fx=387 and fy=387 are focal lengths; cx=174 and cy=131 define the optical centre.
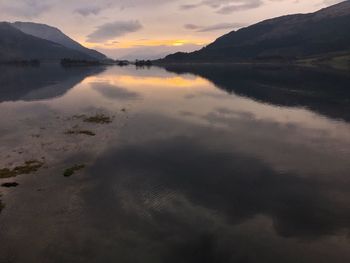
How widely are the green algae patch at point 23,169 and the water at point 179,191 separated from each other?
4.89 feet

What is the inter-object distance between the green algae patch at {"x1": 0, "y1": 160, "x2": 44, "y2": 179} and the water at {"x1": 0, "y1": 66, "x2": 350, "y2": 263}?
1.49 metres

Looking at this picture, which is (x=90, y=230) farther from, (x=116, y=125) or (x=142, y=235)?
(x=116, y=125)

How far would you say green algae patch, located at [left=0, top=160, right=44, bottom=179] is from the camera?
51719 mm

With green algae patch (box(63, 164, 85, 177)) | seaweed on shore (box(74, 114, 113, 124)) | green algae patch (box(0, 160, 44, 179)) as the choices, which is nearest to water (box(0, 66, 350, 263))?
green algae patch (box(63, 164, 85, 177))

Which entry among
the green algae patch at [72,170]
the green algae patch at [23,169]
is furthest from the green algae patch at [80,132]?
the green algae patch at [72,170]

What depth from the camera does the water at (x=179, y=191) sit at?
3366 centimetres

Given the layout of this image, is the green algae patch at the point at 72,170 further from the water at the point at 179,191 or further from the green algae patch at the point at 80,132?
the green algae patch at the point at 80,132

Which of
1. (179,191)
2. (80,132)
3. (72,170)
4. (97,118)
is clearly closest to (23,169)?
(72,170)

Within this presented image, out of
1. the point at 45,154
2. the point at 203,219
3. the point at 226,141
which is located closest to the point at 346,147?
the point at 226,141

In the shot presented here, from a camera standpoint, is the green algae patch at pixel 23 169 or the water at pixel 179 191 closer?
the water at pixel 179 191

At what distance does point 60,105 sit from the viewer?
118 meters

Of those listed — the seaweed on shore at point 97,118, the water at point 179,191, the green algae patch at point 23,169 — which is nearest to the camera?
the water at point 179,191

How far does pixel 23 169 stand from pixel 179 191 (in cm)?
2288

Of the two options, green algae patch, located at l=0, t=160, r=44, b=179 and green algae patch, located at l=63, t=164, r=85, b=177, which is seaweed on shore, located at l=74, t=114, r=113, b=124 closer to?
green algae patch, located at l=0, t=160, r=44, b=179
